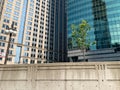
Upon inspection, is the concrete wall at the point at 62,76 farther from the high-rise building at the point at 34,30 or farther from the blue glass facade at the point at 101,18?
the high-rise building at the point at 34,30

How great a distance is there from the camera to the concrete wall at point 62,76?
12087 millimetres

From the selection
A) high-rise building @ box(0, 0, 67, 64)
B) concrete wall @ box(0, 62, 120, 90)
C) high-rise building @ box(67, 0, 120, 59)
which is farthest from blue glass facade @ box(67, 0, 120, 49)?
concrete wall @ box(0, 62, 120, 90)

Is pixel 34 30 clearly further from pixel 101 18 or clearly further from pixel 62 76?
pixel 62 76

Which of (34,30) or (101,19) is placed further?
(34,30)

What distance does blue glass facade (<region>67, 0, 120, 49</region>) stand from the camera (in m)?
74.8

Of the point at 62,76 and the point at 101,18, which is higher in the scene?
the point at 101,18

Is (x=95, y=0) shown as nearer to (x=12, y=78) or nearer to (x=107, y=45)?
(x=107, y=45)

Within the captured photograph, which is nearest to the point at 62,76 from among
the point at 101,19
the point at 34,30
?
the point at 101,19

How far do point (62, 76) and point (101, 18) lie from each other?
74071mm

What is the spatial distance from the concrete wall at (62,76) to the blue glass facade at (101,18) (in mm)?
65449

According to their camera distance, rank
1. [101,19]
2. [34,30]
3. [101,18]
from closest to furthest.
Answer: [101,19]
[101,18]
[34,30]

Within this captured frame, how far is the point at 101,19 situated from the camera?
A: 8081 cm

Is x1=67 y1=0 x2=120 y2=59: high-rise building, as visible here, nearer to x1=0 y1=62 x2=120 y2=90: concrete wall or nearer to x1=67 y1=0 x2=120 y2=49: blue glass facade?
x1=67 y1=0 x2=120 y2=49: blue glass facade

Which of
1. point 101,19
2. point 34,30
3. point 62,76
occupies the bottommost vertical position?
point 62,76
